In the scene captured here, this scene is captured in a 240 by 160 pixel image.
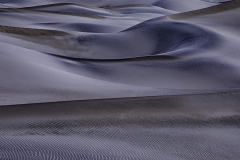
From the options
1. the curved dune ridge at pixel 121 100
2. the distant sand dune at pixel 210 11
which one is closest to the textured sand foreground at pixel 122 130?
the curved dune ridge at pixel 121 100

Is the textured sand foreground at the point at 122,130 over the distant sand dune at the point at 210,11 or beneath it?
beneath

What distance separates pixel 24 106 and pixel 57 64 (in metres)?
0.57

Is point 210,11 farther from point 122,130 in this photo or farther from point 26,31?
point 122,130

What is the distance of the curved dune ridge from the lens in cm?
64

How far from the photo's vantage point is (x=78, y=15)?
122 inches

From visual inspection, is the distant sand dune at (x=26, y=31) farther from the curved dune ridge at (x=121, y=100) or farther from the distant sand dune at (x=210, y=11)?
the distant sand dune at (x=210, y=11)

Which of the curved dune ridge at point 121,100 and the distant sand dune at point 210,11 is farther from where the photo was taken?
the distant sand dune at point 210,11

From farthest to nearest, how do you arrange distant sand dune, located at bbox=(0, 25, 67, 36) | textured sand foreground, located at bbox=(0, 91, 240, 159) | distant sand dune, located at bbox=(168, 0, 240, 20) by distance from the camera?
distant sand dune, located at bbox=(168, 0, 240, 20)
distant sand dune, located at bbox=(0, 25, 67, 36)
textured sand foreground, located at bbox=(0, 91, 240, 159)

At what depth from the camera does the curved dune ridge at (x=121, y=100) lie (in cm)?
64

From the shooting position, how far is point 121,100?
83 centimetres

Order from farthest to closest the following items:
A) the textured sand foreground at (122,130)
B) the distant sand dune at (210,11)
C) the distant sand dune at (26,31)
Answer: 1. the distant sand dune at (210,11)
2. the distant sand dune at (26,31)
3. the textured sand foreground at (122,130)

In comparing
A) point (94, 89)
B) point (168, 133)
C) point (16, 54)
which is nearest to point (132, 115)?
point (168, 133)

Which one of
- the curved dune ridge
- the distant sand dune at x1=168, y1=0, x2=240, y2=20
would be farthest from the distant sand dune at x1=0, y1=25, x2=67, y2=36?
the distant sand dune at x1=168, y1=0, x2=240, y2=20

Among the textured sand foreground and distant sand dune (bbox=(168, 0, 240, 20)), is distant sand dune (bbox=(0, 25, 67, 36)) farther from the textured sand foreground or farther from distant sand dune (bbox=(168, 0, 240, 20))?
the textured sand foreground
